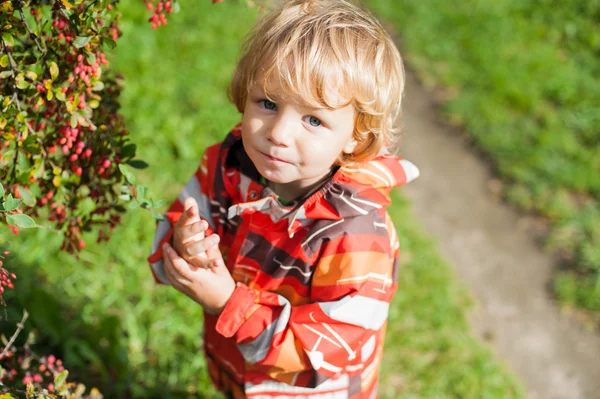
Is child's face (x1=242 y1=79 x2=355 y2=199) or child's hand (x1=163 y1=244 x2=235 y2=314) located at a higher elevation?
child's face (x1=242 y1=79 x2=355 y2=199)

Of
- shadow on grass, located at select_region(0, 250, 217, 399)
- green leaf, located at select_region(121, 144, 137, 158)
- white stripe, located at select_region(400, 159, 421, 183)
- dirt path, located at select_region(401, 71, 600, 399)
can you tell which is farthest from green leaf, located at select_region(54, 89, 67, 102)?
dirt path, located at select_region(401, 71, 600, 399)

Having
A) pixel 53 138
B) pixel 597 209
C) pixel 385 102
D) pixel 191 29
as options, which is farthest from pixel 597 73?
pixel 53 138

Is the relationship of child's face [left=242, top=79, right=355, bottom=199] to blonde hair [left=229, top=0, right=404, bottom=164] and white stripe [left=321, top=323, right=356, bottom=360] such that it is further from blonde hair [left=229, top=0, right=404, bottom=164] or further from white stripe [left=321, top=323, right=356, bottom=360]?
white stripe [left=321, top=323, right=356, bottom=360]

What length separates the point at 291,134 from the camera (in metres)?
1.66

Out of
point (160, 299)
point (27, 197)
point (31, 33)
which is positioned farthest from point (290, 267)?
point (160, 299)

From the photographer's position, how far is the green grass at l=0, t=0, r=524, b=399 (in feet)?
9.37

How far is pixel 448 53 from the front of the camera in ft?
19.0

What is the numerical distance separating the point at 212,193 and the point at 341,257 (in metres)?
0.49

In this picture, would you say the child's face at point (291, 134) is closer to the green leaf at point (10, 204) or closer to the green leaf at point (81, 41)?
the green leaf at point (81, 41)

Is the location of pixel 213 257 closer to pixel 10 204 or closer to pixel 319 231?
pixel 319 231

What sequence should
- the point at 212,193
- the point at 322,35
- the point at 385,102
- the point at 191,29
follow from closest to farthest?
the point at 322,35 < the point at 385,102 < the point at 212,193 < the point at 191,29

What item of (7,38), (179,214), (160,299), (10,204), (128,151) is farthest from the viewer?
(160,299)

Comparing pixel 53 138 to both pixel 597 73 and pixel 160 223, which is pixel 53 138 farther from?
pixel 597 73

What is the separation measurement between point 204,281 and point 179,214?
33cm
